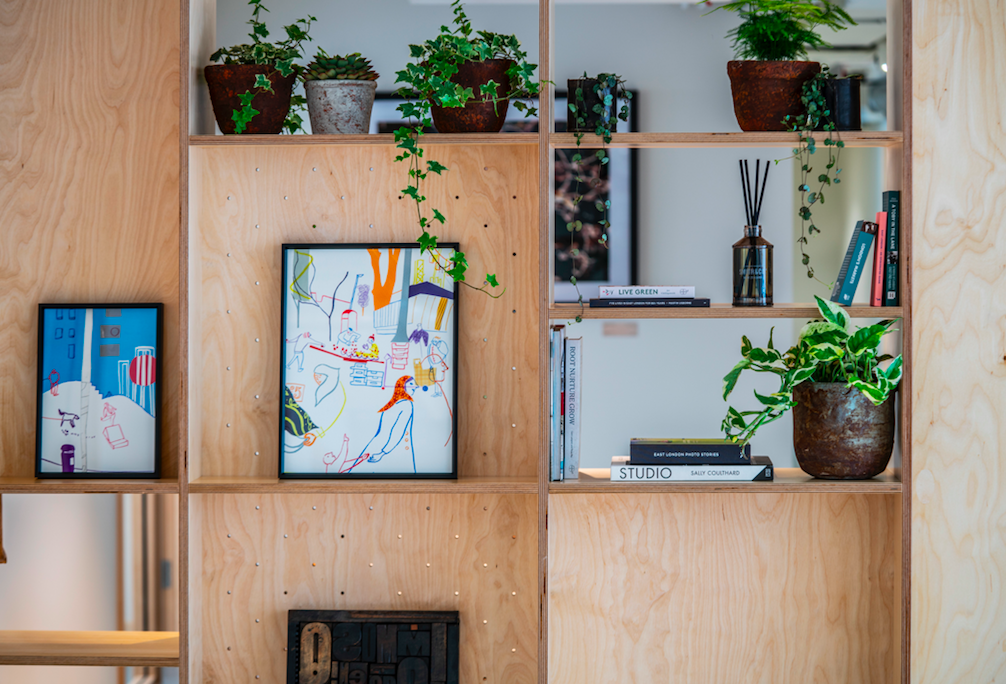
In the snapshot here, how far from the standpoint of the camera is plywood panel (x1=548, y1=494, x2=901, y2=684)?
1883mm

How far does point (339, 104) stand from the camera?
1.75 meters

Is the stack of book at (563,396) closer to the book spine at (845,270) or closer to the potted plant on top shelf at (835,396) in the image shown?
the potted plant on top shelf at (835,396)

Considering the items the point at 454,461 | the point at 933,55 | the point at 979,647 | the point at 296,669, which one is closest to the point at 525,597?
the point at 454,461

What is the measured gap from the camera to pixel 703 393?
11.0 feet

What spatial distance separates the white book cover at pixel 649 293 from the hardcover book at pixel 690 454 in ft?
1.09

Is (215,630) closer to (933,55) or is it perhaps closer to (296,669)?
(296,669)

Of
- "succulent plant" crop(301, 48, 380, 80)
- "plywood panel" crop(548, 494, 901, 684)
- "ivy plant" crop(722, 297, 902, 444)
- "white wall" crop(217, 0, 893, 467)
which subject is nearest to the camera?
"ivy plant" crop(722, 297, 902, 444)

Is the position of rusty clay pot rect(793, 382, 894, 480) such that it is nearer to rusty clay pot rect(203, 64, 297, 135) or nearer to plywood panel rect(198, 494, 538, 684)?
plywood panel rect(198, 494, 538, 684)

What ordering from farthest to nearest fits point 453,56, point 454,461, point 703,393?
point 703,393 < point 454,461 < point 453,56

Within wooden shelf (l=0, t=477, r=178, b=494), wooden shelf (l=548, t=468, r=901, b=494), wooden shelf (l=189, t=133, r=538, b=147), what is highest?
wooden shelf (l=189, t=133, r=538, b=147)

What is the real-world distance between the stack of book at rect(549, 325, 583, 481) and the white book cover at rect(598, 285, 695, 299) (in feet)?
0.41

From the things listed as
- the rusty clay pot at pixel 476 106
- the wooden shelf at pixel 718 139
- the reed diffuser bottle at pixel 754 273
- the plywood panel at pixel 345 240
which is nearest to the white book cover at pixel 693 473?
the plywood panel at pixel 345 240

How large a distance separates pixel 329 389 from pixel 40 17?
1146 millimetres

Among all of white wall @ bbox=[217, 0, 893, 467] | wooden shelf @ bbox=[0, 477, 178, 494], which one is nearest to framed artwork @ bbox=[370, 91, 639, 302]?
Answer: white wall @ bbox=[217, 0, 893, 467]
